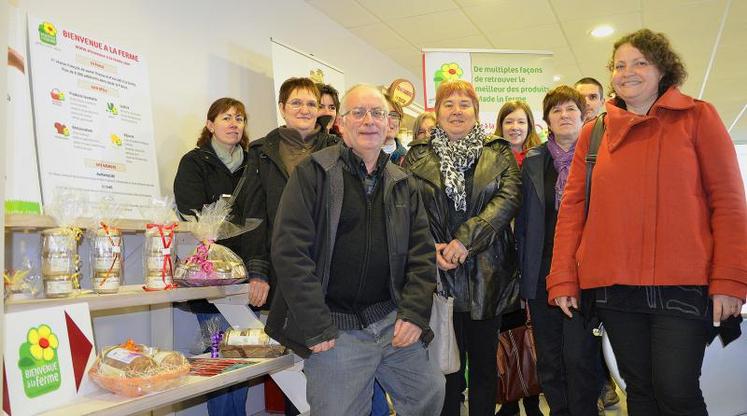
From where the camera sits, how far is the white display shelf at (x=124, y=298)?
162 cm

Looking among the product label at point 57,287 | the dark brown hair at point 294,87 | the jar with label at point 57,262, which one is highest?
the dark brown hair at point 294,87

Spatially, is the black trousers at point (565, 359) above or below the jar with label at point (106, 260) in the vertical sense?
below

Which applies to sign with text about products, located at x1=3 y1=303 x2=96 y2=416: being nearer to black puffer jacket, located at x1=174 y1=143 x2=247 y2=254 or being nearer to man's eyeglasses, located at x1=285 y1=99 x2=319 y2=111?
black puffer jacket, located at x1=174 y1=143 x2=247 y2=254

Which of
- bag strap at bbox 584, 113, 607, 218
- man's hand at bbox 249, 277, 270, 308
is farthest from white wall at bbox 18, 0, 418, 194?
bag strap at bbox 584, 113, 607, 218

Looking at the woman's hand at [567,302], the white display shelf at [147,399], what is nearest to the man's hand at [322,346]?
the white display shelf at [147,399]

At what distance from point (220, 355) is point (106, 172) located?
858mm

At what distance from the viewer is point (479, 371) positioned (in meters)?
2.46

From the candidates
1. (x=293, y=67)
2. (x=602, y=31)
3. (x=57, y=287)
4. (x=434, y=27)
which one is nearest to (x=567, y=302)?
(x=57, y=287)

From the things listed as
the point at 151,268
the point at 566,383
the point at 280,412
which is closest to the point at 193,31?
the point at 151,268

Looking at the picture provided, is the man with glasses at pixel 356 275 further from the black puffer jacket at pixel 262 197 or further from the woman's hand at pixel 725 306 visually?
the woman's hand at pixel 725 306

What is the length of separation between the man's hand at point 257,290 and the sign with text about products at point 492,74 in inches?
97.4

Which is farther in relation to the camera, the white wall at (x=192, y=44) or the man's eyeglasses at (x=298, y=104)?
the white wall at (x=192, y=44)

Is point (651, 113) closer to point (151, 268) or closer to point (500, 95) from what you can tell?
point (151, 268)

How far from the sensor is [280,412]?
3.31 meters
